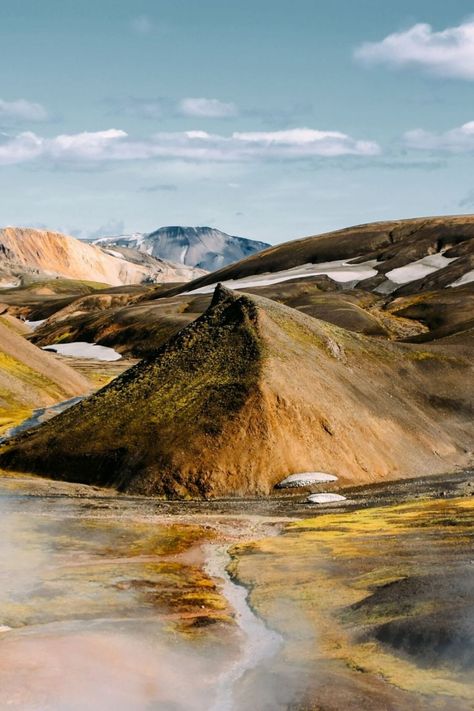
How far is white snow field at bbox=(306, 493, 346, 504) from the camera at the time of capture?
7500cm

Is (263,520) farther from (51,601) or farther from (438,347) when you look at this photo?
(438,347)

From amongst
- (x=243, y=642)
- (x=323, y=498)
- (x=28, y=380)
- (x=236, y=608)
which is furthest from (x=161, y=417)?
(x=28, y=380)

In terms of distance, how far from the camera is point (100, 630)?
38344 mm

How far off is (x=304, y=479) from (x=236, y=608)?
119 ft

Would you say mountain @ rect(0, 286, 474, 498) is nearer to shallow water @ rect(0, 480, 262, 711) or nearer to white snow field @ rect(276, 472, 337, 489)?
white snow field @ rect(276, 472, 337, 489)

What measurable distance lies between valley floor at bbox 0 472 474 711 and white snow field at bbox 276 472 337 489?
31.2ft

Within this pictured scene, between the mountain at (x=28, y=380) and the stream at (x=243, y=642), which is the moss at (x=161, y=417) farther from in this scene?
the stream at (x=243, y=642)

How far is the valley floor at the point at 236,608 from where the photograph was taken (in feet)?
104

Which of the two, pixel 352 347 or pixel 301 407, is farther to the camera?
pixel 352 347

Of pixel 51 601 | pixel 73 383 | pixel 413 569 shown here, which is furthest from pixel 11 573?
pixel 73 383

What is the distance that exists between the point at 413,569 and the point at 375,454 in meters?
41.7

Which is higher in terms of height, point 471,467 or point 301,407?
point 301,407

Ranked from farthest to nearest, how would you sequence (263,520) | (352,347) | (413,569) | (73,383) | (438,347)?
1. (73,383)
2. (438,347)
3. (352,347)
4. (263,520)
5. (413,569)

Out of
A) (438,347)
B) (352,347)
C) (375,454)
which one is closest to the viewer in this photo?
(375,454)
